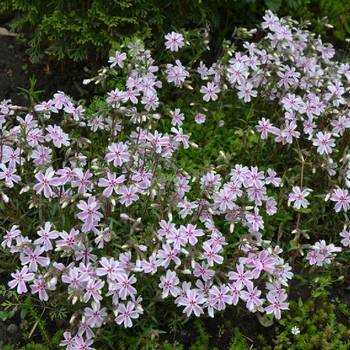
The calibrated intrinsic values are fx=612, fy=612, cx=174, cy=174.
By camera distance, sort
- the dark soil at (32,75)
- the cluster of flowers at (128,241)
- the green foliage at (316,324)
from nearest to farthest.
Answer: the cluster of flowers at (128,241), the green foliage at (316,324), the dark soil at (32,75)

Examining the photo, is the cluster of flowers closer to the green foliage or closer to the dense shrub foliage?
the green foliage

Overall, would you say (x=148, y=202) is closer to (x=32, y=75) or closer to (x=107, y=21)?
(x=107, y=21)

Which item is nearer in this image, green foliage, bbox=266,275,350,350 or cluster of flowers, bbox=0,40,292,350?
cluster of flowers, bbox=0,40,292,350

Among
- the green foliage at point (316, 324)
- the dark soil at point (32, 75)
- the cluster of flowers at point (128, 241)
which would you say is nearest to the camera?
the cluster of flowers at point (128, 241)

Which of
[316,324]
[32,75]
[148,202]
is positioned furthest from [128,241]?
[32,75]

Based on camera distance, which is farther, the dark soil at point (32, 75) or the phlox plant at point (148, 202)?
the dark soil at point (32, 75)

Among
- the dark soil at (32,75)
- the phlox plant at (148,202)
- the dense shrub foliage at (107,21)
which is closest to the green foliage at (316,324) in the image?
the phlox plant at (148,202)

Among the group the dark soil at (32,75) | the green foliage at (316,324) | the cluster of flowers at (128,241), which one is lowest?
the dark soil at (32,75)

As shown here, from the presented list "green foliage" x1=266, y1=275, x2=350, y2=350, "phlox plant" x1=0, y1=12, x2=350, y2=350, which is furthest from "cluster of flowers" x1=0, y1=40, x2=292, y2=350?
"green foliage" x1=266, y1=275, x2=350, y2=350

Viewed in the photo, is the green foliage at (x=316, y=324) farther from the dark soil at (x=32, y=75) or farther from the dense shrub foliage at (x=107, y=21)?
the dark soil at (x=32, y=75)

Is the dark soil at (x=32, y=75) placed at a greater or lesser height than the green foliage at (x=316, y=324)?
lesser
